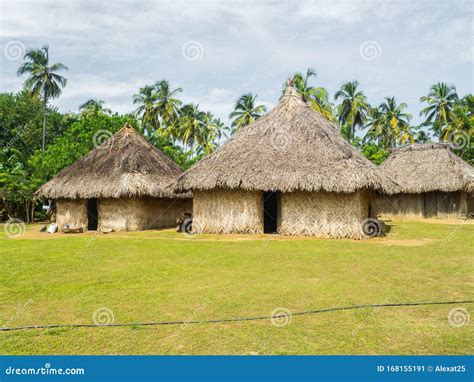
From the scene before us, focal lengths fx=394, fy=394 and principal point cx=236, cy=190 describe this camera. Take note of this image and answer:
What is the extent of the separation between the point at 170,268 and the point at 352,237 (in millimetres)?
7460

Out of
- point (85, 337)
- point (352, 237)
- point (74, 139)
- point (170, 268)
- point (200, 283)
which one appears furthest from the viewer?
point (74, 139)

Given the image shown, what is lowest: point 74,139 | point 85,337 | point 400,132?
point 85,337

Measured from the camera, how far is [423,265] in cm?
841

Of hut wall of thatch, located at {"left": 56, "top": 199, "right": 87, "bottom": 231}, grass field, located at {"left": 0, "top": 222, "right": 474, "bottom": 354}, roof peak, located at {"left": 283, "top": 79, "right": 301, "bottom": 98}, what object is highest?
roof peak, located at {"left": 283, "top": 79, "right": 301, "bottom": 98}

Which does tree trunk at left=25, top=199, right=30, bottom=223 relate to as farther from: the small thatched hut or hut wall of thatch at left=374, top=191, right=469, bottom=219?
hut wall of thatch at left=374, top=191, right=469, bottom=219

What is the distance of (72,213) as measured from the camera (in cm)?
1816

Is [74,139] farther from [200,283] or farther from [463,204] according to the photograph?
[463,204]

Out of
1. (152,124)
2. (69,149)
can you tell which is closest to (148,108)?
(152,124)

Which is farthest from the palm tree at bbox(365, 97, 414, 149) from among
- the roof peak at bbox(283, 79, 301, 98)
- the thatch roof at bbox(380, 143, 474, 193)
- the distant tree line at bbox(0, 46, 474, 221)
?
the roof peak at bbox(283, 79, 301, 98)

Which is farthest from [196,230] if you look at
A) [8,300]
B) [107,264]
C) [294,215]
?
[8,300]

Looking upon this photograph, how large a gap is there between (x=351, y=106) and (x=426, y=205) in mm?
15848

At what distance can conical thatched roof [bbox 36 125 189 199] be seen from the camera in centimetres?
1664

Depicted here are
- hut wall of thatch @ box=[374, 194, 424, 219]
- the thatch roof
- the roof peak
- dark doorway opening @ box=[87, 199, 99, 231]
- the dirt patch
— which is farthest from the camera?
hut wall of thatch @ box=[374, 194, 424, 219]

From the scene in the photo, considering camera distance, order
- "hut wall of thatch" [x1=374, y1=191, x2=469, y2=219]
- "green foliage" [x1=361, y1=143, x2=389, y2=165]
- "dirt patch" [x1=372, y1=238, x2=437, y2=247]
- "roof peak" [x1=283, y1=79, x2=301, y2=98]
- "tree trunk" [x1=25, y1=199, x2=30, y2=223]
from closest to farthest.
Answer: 1. "dirt patch" [x1=372, y1=238, x2=437, y2=247]
2. "roof peak" [x1=283, y1=79, x2=301, y2=98]
3. "hut wall of thatch" [x1=374, y1=191, x2=469, y2=219]
4. "tree trunk" [x1=25, y1=199, x2=30, y2=223]
5. "green foliage" [x1=361, y1=143, x2=389, y2=165]
